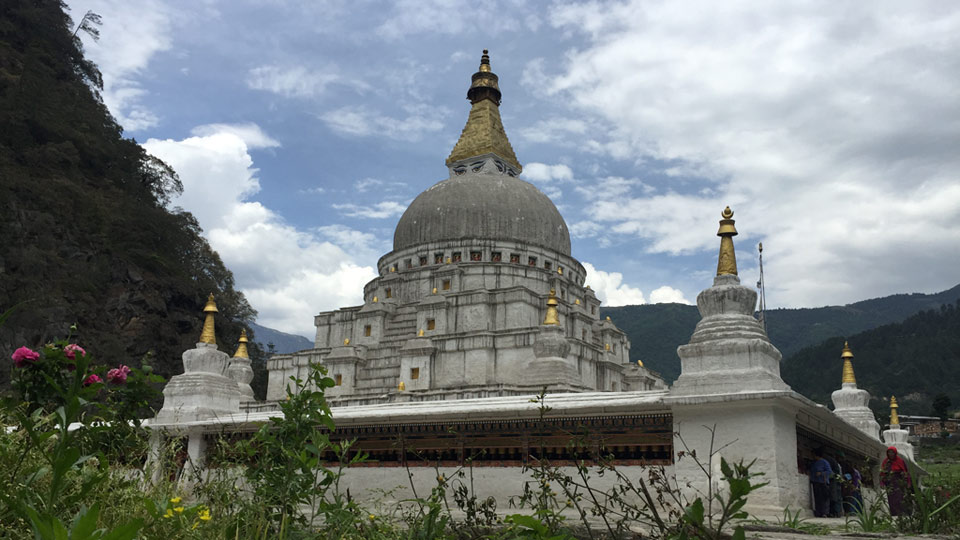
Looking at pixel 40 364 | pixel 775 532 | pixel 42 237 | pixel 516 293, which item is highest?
pixel 42 237

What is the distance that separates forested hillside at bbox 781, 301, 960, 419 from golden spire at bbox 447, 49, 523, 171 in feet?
164

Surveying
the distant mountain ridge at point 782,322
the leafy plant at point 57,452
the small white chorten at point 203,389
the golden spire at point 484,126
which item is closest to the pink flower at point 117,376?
the leafy plant at point 57,452

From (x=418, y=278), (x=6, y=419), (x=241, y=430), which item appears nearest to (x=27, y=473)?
(x=6, y=419)

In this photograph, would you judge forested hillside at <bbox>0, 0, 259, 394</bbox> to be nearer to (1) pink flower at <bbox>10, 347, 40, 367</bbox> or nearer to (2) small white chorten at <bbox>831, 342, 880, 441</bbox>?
(1) pink flower at <bbox>10, 347, 40, 367</bbox>

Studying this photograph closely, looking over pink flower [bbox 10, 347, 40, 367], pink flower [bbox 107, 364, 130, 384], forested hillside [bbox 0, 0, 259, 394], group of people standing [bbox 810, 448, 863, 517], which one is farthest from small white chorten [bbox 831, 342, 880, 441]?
forested hillside [bbox 0, 0, 259, 394]

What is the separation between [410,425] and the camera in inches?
620

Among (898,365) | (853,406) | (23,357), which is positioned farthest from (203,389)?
(898,365)

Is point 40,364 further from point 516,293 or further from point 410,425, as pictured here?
point 516,293

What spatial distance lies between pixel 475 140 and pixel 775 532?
127ft

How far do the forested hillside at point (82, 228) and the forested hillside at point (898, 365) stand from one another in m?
59.5

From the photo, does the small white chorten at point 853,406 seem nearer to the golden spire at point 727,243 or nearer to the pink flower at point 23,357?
the golden spire at point 727,243

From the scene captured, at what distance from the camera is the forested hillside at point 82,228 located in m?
39.3

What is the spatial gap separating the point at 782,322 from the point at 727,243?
149m

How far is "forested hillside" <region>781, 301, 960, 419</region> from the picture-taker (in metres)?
81.8
